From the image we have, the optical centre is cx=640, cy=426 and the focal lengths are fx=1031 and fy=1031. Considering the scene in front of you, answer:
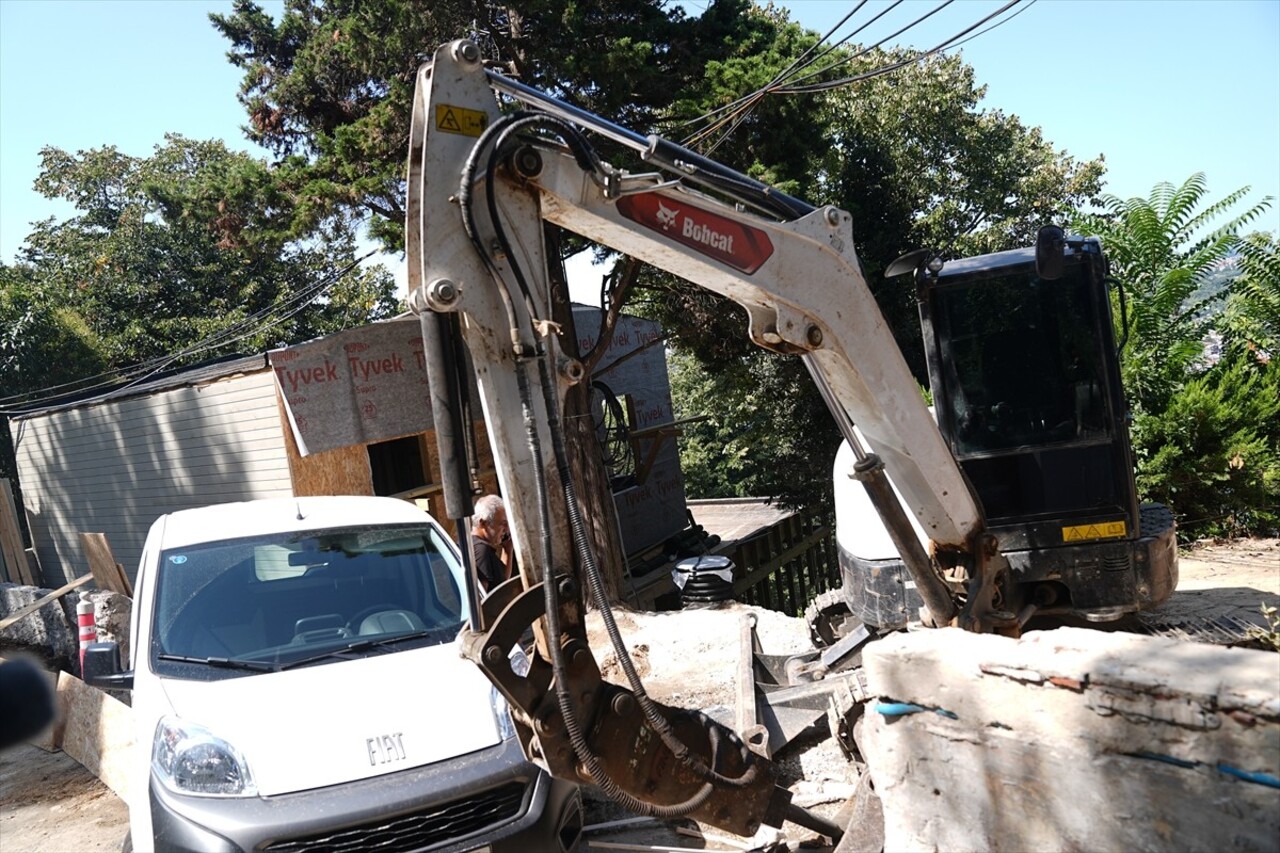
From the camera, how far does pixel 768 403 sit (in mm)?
20062

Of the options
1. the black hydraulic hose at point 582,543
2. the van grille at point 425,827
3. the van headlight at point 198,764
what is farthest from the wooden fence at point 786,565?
the van headlight at point 198,764

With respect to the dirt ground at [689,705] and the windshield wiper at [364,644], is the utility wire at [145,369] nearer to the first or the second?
the dirt ground at [689,705]

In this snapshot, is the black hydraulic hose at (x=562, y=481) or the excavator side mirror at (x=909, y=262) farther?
the excavator side mirror at (x=909, y=262)

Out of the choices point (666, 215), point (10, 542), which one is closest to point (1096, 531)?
point (666, 215)

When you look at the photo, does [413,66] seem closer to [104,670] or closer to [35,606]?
[35,606]

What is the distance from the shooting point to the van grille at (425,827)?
4.21m

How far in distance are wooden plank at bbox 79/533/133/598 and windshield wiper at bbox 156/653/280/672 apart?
29.8 feet

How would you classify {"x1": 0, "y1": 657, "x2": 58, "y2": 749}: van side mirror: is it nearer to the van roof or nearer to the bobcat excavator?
the bobcat excavator

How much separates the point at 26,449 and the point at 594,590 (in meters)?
18.8

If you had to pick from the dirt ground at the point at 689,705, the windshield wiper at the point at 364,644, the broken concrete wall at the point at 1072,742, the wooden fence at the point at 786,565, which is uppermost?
the windshield wiper at the point at 364,644

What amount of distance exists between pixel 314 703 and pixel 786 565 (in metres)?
16.5

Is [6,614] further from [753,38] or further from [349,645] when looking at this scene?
[753,38]

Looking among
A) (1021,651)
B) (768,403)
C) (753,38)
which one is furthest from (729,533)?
(1021,651)

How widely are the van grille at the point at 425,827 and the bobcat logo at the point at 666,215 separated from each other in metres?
2.56
